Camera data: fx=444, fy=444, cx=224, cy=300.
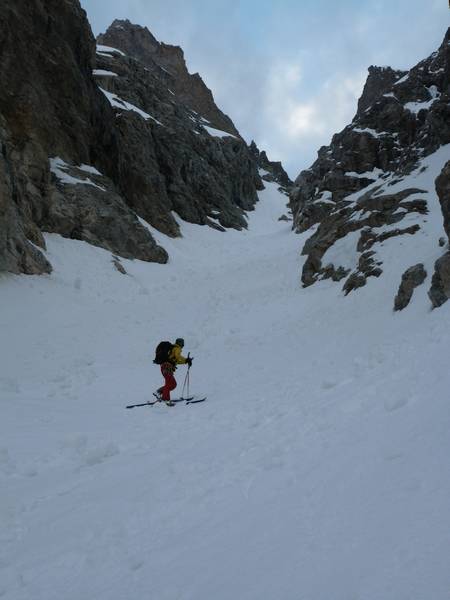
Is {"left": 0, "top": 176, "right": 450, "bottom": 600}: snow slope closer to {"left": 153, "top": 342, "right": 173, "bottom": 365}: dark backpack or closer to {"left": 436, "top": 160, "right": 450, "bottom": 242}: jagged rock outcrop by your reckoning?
{"left": 153, "top": 342, "right": 173, "bottom": 365}: dark backpack

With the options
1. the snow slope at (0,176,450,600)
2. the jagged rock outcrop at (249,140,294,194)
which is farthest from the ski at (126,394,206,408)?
the jagged rock outcrop at (249,140,294,194)

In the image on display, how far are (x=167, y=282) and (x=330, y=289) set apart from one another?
44.1ft

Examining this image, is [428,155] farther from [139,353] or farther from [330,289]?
[139,353]

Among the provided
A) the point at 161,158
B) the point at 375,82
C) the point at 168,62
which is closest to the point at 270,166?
the point at 168,62

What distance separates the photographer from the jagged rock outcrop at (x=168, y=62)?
122 meters

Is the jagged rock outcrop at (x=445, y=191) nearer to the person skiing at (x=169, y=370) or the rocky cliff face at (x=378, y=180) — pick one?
the rocky cliff face at (x=378, y=180)

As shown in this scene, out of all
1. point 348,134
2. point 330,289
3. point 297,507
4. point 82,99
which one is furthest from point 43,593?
point 348,134

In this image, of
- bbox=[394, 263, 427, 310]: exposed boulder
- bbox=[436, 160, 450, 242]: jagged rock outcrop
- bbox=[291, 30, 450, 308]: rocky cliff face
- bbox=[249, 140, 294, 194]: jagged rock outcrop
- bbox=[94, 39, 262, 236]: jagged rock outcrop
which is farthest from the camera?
bbox=[249, 140, 294, 194]: jagged rock outcrop

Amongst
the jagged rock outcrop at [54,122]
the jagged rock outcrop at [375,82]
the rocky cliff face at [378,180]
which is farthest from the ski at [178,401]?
the jagged rock outcrop at [375,82]

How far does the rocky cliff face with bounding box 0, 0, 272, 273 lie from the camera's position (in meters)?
25.9

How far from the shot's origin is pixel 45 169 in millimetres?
28812

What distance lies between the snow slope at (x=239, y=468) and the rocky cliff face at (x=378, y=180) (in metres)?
6.15

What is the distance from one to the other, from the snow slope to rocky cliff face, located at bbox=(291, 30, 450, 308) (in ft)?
20.2

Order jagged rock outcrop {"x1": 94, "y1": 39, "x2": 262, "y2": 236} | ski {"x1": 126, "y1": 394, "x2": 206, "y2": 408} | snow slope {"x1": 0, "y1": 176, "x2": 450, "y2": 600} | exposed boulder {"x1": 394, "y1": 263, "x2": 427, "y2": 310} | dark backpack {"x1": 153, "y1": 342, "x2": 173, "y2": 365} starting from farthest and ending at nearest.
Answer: jagged rock outcrop {"x1": 94, "y1": 39, "x2": 262, "y2": 236} < exposed boulder {"x1": 394, "y1": 263, "x2": 427, "y2": 310} < dark backpack {"x1": 153, "y1": 342, "x2": 173, "y2": 365} < ski {"x1": 126, "y1": 394, "x2": 206, "y2": 408} < snow slope {"x1": 0, "y1": 176, "x2": 450, "y2": 600}
